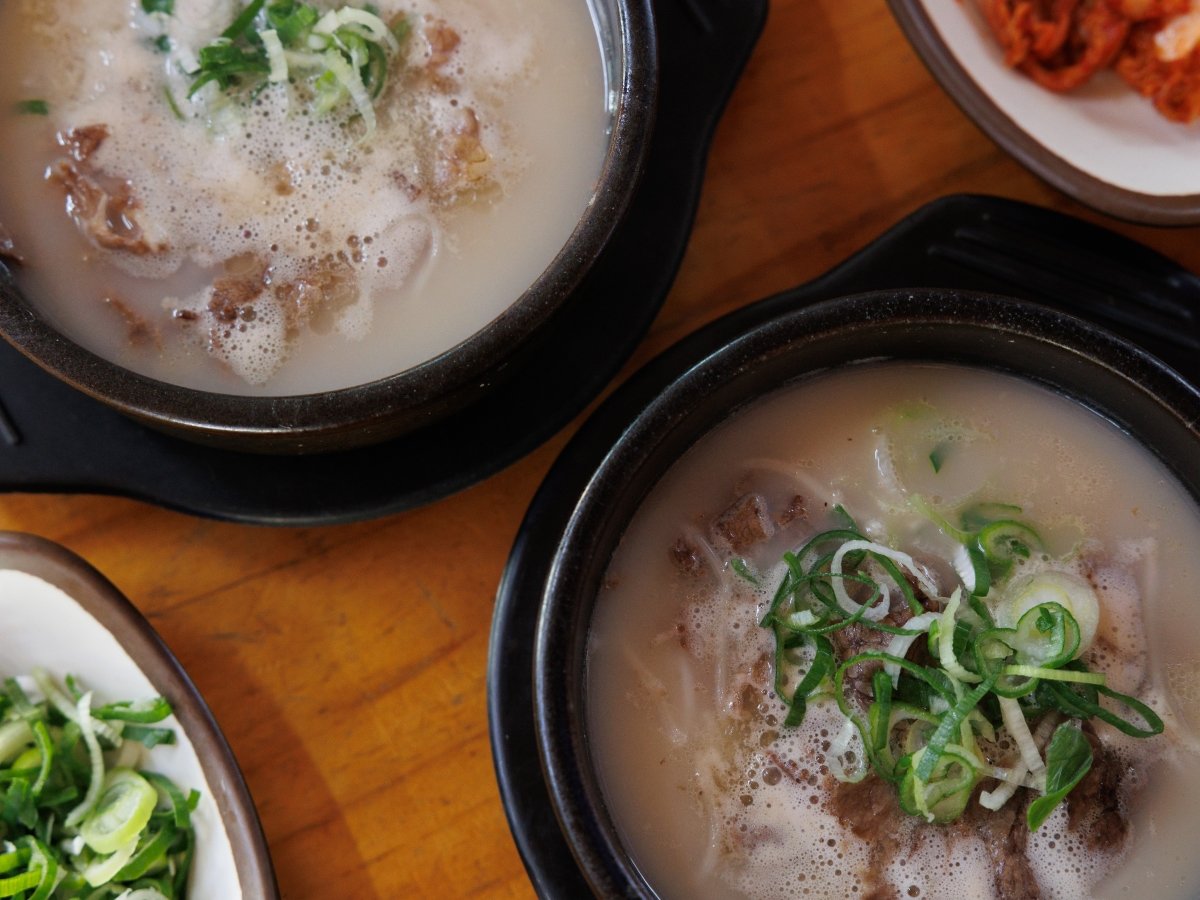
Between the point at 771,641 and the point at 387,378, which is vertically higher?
the point at 387,378

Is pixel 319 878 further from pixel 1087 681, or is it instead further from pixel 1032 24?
pixel 1032 24

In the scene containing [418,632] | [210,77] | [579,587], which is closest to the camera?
[579,587]

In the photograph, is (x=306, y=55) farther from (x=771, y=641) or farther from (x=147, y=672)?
(x=771, y=641)

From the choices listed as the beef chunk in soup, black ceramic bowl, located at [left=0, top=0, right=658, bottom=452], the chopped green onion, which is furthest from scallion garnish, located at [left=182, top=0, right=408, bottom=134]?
the chopped green onion

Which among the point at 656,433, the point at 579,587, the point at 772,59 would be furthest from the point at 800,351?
the point at 772,59

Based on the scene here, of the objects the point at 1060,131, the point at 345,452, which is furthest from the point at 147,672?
the point at 1060,131

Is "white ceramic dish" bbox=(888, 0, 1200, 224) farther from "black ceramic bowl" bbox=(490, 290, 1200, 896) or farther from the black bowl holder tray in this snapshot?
the black bowl holder tray
